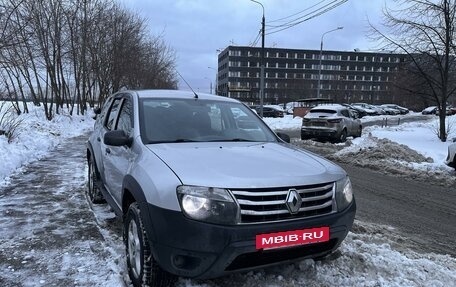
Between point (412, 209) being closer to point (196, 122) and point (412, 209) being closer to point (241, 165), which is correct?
point (196, 122)

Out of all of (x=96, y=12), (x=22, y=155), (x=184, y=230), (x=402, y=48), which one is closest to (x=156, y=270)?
(x=184, y=230)

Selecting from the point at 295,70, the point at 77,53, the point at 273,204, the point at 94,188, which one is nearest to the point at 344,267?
the point at 273,204

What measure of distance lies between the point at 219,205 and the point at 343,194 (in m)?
1.23

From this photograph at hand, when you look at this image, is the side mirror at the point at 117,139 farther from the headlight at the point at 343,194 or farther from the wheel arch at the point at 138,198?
the headlight at the point at 343,194

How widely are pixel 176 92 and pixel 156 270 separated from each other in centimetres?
259

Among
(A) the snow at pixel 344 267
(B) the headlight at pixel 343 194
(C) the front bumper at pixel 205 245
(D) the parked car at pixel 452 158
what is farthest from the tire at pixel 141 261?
(D) the parked car at pixel 452 158

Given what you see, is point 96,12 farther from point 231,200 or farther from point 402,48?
point 231,200

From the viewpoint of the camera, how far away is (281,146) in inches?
174

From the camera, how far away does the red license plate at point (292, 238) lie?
3.01 meters

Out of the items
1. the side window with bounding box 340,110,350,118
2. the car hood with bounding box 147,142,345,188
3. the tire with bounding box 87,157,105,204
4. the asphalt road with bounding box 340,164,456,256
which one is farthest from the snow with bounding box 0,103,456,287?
the side window with bounding box 340,110,350,118

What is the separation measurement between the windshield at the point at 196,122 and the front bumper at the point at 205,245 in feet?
3.84

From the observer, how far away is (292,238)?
10.3 ft

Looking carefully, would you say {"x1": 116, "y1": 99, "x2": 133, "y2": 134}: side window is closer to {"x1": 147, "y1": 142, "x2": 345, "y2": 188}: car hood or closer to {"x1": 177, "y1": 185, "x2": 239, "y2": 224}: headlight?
{"x1": 147, "y1": 142, "x2": 345, "y2": 188}: car hood

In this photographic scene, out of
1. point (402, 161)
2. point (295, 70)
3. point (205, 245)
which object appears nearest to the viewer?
point (205, 245)
